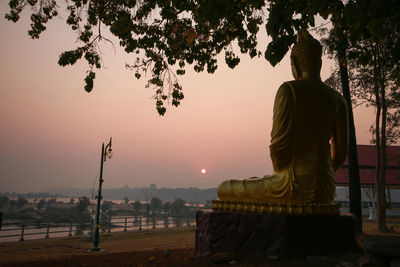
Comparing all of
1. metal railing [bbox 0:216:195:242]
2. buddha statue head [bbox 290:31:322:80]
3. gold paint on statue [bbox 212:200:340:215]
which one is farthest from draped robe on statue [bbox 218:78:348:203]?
metal railing [bbox 0:216:195:242]

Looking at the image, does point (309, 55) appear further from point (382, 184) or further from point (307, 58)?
point (382, 184)

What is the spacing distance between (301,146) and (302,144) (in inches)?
1.4

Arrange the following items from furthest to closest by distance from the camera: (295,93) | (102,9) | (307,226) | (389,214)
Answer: (389,214) → (102,9) → (295,93) → (307,226)

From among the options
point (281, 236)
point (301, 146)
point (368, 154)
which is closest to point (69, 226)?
point (281, 236)

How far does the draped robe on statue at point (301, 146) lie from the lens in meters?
5.02

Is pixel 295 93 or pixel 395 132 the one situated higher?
pixel 395 132

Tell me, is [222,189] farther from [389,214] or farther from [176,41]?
[389,214]

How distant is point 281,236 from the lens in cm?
464

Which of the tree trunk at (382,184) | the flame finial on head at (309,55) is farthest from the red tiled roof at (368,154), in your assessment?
the flame finial on head at (309,55)

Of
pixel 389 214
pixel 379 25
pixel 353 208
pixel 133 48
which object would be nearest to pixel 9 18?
pixel 133 48

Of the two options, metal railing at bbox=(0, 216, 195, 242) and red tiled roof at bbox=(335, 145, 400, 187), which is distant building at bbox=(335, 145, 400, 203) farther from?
metal railing at bbox=(0, 216, 195, 242)

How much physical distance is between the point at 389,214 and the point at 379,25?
892 inches

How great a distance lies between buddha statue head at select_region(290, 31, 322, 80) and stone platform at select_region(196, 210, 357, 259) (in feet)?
8.10

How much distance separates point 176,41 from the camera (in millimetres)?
7332
